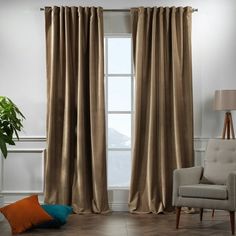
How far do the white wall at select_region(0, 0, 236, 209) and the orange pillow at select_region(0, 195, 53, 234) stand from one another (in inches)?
49.7

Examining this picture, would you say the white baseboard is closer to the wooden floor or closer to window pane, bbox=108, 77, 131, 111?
the wooden floor

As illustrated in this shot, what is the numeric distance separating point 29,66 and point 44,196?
5.19 ft

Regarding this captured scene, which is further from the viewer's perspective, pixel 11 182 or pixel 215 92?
pixel 11 182

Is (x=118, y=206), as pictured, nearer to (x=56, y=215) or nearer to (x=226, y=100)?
(x=56, y=215)

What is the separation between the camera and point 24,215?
4859 millimetres

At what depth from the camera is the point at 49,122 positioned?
237 inches

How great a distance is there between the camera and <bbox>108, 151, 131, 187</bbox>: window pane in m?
6.35

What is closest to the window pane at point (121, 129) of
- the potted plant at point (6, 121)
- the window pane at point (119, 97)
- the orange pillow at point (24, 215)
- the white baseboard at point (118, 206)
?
the window pane at point (119, 97)

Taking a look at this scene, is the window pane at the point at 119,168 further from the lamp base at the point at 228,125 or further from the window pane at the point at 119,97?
the lamp base at the point at 228,125

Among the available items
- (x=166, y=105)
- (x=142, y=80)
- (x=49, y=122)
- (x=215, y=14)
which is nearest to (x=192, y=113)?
(x=166, y=105)

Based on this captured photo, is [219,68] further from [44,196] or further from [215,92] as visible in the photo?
[44,196]

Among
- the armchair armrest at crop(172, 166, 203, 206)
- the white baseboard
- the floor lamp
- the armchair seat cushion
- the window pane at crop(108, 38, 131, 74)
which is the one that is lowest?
the white baseboard

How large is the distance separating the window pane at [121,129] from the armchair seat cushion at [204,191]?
1.49m

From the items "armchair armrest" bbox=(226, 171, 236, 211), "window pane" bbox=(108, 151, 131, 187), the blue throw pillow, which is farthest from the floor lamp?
the blue throw pillow
